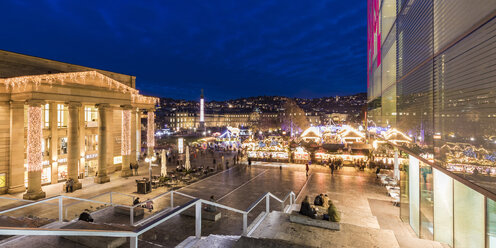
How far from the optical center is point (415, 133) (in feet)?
27.0

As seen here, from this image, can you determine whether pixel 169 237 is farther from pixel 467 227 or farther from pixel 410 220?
pixel 410 220

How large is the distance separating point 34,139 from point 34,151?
82 cm

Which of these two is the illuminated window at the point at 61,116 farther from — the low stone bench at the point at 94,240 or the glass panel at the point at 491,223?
the glass panel at the point at 491,223

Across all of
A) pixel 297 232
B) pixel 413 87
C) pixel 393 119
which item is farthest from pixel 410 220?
pixel 297 232

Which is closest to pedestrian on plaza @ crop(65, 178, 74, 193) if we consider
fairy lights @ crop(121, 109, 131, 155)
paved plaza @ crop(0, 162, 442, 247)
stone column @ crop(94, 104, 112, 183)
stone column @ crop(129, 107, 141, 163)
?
paved plaza @ crop(0, 162, 442, 247)

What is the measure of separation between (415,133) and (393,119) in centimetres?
444

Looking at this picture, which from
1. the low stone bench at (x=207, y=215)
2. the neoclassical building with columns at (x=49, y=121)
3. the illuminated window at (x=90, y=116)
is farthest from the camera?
the illuminated window at (x=90, y=116)

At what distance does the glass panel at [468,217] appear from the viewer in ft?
17.4

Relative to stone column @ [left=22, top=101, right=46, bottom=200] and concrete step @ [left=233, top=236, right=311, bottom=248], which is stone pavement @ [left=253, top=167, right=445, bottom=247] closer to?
concrete step @ [left=233, top=236, right=311, bottom=248]

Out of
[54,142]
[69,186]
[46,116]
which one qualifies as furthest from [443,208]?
[46,116]

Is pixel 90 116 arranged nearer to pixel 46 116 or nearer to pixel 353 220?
pixel 46 116

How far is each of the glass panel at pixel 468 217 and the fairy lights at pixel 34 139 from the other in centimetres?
2251

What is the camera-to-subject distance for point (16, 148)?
1703cm

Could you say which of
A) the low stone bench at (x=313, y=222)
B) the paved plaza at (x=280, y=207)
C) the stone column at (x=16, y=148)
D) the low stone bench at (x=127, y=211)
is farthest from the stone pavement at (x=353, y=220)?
the stone column at (x=16, y=148)
